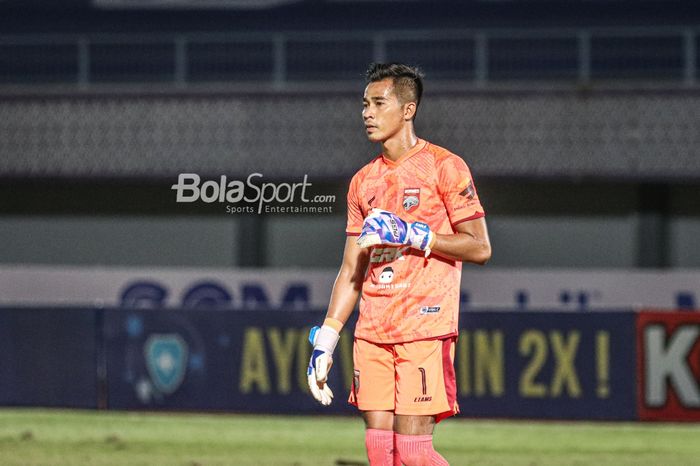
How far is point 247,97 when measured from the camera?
19844 mm

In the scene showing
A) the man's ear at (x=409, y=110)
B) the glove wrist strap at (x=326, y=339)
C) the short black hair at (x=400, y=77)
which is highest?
the short black hair at (x=400, y=77)

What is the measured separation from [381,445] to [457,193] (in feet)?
3.96

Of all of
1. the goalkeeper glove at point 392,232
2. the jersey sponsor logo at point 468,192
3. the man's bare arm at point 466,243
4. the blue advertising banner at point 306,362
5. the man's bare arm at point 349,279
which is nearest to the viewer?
the goalkeeper glove at point 392,232

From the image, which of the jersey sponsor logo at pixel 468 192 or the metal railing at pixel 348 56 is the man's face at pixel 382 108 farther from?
the metal railing at pixel 348 56

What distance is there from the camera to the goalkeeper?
5410 mm

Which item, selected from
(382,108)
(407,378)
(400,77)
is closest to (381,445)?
(407,378)

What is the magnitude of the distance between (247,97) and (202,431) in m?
9.04

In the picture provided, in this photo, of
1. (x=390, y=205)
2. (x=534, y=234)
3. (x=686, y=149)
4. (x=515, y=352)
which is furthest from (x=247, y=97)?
(x=390, y=205)

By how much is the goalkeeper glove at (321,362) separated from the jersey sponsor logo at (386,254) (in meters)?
0.40

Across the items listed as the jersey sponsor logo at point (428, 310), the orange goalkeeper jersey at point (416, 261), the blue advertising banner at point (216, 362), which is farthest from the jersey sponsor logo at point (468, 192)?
the blue advertising banner at point (216, 362)

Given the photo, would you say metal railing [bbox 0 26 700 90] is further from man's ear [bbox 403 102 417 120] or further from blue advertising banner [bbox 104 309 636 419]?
man's ear [bbox 403 102 417 120]

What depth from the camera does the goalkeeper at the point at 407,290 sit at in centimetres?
541

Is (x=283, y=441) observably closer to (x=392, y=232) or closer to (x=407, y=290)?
(x=407, y=290)

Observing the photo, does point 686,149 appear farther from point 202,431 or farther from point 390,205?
point 390,205
